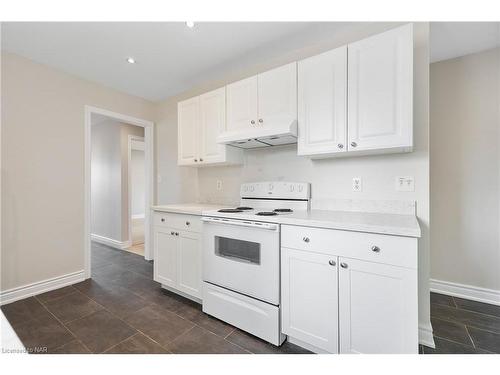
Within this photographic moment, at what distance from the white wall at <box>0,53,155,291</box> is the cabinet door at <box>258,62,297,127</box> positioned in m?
2.33

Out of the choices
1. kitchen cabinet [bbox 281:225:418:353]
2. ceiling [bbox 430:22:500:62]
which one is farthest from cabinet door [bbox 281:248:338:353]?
ceiling [bbox 430:22:500:62]

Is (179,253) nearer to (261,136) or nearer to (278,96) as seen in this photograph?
(261,136)

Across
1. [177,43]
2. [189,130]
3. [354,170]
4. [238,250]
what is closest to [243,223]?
[238,250]

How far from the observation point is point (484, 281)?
2248 mm

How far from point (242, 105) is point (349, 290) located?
1762 millimetres

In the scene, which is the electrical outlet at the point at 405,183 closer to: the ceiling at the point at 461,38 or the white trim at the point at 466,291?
the ceiling at the point at 461,38

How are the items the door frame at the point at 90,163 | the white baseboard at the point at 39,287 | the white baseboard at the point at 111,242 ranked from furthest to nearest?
the white baseboard at the point at 111,242
the door frame at the point at 90,163
the white baseboard at the point at 39,287

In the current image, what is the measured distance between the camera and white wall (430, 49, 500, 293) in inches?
87.1

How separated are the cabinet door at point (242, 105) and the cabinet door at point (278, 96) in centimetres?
8

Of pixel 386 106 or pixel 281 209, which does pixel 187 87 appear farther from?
pixel 386 106

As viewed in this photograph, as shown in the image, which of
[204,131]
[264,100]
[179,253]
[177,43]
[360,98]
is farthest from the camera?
[204,131]

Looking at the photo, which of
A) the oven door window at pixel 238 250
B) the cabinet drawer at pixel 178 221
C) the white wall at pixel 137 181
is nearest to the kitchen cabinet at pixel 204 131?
the cabinet drawer at pixel 178 221

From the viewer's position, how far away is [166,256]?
2412 mm

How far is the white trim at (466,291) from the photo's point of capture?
2.20 metres
